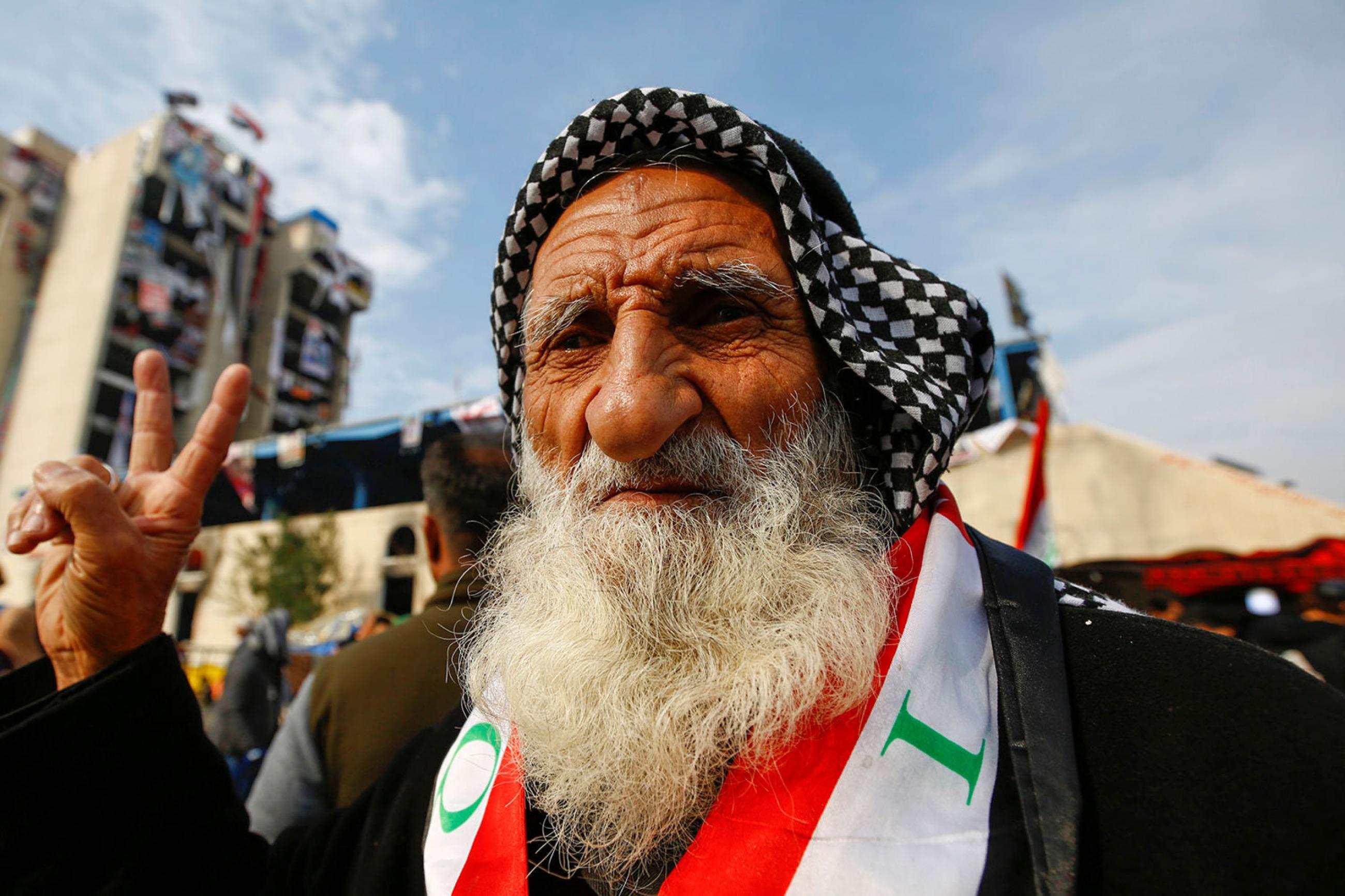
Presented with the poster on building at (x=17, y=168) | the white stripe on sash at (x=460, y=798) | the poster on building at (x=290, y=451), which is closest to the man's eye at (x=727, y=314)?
the white stripe on sash at (x=460, y=798)

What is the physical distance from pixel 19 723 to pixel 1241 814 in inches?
76.2

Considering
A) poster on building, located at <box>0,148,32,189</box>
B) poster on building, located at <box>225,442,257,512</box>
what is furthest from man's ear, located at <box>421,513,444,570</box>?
poster on building, located at <box>0,148,32,189</box>

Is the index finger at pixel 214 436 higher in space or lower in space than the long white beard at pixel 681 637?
higher

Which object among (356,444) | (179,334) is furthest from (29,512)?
(179,334)

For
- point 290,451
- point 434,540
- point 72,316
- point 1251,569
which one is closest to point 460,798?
point 434,540

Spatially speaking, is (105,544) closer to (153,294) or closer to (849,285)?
(849,285)

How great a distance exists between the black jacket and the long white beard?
9.0 inches

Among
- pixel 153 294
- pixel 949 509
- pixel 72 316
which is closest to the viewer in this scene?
pixel 949 509

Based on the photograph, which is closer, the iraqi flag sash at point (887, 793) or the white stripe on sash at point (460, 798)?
the iraqi flag sash at point (887, 793)

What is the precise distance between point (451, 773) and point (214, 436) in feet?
3.17

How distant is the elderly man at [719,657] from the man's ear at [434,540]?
4.30 ft

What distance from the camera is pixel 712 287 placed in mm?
1474

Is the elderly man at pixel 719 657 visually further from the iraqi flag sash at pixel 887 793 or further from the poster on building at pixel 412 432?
the poster on building at pixel 412 432

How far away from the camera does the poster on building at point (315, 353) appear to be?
45.2m
